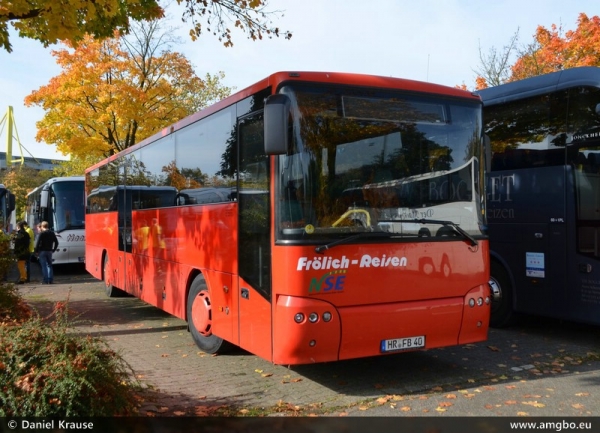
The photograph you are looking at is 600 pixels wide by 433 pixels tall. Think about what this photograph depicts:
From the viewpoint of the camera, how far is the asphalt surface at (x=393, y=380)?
6.08m

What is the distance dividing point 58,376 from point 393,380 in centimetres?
396

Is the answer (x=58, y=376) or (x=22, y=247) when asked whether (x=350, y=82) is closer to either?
(x=58, y=376)

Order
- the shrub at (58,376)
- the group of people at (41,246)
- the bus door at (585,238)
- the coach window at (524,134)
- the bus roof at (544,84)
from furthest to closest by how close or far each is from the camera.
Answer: the group of people at (41,246) < the coach window at (524,134) < the bus roof at (544,84) < the bus door at (585,238) < the shrub at (58,376)

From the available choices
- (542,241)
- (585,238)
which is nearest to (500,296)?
(542,241)

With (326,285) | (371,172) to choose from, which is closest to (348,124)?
(371,172)

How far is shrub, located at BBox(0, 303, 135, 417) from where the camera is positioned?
4527 millimetres

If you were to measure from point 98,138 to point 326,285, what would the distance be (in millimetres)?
20986

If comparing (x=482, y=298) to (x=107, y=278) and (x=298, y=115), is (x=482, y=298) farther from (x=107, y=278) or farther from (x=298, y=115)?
(x=107, y=278)

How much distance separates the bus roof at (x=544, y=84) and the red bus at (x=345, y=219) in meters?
2.71

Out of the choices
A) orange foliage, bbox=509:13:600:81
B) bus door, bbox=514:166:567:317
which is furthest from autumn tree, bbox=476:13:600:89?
bus door, bbox=514:166:567:317

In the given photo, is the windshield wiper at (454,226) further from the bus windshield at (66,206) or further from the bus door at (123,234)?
the bus windshield at (66,206)

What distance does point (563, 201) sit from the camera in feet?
29.7

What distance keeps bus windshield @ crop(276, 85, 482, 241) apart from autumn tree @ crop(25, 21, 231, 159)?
18439 mm

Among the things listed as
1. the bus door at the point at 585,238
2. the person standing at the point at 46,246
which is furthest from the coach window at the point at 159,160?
the person standing at the point at 46,246
